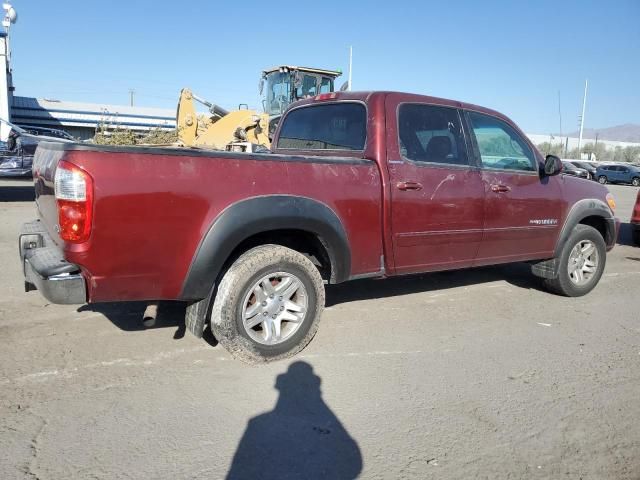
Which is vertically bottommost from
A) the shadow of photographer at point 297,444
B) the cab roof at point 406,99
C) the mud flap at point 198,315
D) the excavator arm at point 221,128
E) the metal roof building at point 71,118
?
the shadow of photographer at point 297,444

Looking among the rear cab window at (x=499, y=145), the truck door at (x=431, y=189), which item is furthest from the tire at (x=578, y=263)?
the truck door at (x=431, y=189)

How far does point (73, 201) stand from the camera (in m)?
2.99

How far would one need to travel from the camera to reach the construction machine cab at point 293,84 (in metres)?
14.4

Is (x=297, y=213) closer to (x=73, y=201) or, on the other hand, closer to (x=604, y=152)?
(x=73, y=201)

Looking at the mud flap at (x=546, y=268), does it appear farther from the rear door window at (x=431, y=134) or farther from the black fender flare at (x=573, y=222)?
the rear door window at (x=431, y=134)

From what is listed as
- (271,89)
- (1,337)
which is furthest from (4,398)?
(271,89)

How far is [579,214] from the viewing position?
224 inches

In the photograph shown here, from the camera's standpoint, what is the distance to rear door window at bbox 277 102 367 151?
4.55 meters

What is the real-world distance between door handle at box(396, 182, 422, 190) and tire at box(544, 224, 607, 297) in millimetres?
2348

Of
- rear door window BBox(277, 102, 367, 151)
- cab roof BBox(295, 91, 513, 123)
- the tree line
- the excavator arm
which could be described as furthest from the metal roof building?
the tree line

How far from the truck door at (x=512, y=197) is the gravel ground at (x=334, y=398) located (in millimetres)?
718

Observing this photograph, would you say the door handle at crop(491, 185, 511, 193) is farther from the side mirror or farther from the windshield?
the windshield

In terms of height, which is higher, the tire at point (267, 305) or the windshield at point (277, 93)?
the windshield at point (277, 93)

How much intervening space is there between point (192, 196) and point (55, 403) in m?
1.48
